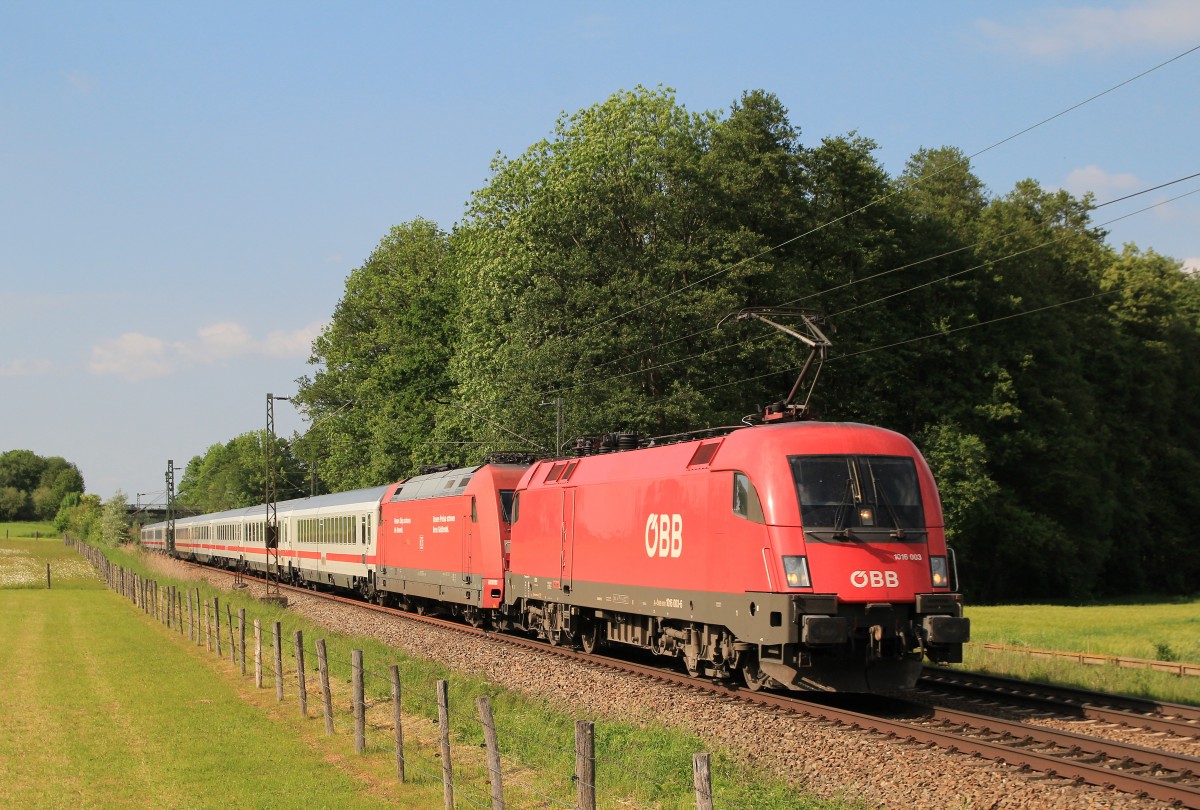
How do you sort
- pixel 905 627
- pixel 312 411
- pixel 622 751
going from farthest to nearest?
1. pixel 312 411
2. pixel 905 627
3. pixel 622 751

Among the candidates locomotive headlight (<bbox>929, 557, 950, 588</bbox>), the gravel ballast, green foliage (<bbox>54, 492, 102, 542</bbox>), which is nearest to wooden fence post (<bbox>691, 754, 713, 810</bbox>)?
the gravel ballast

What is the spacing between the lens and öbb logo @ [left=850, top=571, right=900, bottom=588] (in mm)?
14742

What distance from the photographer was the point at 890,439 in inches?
628

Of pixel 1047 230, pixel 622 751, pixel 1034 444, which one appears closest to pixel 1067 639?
pixel 622 751

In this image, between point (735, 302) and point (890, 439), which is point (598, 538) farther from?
point (735, 302)

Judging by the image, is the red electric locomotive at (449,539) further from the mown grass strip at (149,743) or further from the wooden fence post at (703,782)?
the wooden fence post at (703,782)

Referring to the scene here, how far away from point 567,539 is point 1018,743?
1125cm

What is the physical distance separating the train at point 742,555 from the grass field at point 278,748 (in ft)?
7.98

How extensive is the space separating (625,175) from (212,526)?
129 feet

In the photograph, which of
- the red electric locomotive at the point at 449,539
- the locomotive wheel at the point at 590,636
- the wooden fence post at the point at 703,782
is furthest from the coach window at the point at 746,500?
the red electric locomotive at the point at 449,539

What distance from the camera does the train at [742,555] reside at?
48.6ft

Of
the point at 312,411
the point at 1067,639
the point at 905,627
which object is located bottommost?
the point at 1067,639

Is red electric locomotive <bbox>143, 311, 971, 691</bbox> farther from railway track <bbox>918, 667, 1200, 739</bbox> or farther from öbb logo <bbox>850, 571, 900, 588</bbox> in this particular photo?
railway track <bbox>918, 667, 1200, 739</bbox>

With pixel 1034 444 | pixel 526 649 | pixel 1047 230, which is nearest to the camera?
pixel 526 649
